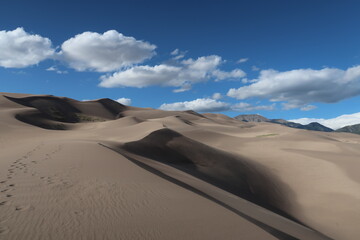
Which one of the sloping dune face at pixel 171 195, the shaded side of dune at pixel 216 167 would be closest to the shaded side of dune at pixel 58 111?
the sloping dune face at pixel 171 195

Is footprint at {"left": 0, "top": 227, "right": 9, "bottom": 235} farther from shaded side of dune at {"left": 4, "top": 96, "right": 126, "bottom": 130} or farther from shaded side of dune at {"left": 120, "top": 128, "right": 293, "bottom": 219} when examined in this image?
shaded side of dune at {"left": 4, "top": 96, "right": 126, "bottom": 130}

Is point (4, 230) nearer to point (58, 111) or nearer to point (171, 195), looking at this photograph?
point (171, 195)

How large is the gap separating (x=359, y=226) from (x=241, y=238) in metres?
7.98

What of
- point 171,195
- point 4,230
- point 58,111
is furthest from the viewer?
point 58,111

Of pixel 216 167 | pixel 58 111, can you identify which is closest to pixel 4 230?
pixel 216 167

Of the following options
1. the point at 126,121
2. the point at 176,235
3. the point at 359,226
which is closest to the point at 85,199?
the point at 176,235

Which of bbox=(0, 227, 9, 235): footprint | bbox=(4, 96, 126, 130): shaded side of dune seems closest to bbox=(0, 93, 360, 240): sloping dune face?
bbox=(0, 227, 9, 235): footprint

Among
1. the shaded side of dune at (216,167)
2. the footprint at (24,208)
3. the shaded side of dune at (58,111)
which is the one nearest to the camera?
the footprint at (24,208)

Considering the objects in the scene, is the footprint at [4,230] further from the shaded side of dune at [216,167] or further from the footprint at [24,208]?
the shaded side of dune at [216,167]

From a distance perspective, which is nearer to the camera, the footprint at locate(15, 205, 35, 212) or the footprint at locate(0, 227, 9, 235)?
the footprint at locate(0, 227, 9, 235)

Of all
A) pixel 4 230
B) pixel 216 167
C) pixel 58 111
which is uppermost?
pixel 58 111

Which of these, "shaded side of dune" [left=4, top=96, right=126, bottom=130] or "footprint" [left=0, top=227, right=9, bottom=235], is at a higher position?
"shaded side of dune" [left=4, top=96, right=126, bottom=130]

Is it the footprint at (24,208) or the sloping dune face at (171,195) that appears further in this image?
the footprint at (24,208)

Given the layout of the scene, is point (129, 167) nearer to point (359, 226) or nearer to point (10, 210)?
point (10, 210)
